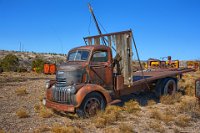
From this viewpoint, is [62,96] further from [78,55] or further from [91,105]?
[78,55]

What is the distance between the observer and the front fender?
8.19 metres

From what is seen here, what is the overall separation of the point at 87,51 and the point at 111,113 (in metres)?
2.39

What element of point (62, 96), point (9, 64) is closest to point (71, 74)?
point (62, 96)

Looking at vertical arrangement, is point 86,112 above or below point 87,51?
below

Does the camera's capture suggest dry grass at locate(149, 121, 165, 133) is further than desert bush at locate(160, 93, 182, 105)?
No

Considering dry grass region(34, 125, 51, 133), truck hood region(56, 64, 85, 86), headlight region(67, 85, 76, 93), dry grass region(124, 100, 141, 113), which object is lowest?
dry grass region(34, 125, 51, 133)

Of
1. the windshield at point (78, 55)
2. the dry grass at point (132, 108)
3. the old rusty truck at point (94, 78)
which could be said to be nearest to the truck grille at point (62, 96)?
the old rusty truck at point (94, 78)

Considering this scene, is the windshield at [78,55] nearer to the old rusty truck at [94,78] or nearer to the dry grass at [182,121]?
the old rusty truck at [94,78]

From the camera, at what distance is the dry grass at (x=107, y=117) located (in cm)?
763

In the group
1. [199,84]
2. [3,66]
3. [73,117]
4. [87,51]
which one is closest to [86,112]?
[73,117]

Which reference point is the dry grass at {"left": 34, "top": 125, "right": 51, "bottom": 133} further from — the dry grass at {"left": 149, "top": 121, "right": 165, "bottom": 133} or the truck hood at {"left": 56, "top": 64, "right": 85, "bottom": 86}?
the dry grass at {"left": 149, "top": 121, "right": 165, "bottom": 133}

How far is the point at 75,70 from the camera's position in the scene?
346 inches

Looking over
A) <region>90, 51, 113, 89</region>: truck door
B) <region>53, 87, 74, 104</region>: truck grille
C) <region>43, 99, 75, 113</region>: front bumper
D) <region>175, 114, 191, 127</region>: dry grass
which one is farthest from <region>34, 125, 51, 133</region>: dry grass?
<region>175, 114, 191, 127</region>: dry grass

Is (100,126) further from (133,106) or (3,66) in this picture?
(3,66)
